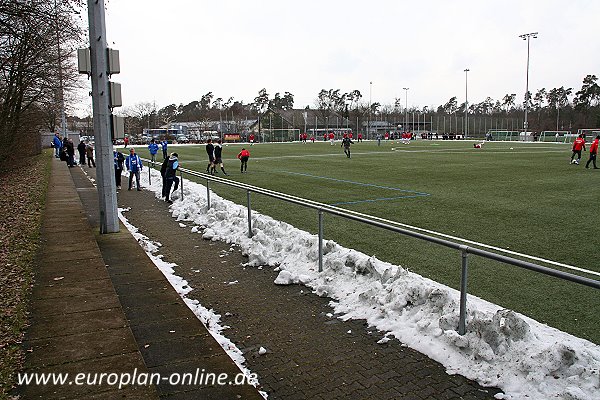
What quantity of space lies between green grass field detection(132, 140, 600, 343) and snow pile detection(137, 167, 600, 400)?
92 centimetres

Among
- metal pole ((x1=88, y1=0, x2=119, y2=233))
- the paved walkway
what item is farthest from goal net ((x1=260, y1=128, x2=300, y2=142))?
the paved walkway

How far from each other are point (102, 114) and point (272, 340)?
6805 millimetres

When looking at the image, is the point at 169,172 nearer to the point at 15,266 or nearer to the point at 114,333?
the point at 15,266

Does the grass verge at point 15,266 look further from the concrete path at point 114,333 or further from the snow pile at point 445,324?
the snow pile at point 445,324

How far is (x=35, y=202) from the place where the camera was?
14867mm

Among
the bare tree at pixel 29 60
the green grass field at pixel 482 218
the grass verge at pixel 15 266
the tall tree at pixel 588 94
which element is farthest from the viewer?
the tall tree at pixel 588 94

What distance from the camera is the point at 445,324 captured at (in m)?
4.96

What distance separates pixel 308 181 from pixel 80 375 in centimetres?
1690

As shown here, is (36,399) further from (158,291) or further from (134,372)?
(158,291)

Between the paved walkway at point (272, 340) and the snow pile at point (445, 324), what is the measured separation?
0.65 feet

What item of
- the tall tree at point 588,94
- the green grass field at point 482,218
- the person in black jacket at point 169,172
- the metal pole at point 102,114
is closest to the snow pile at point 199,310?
the metal pole at point 102,114

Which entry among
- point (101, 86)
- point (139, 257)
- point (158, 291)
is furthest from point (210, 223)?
point (158, 291)

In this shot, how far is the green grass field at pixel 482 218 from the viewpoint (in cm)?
630

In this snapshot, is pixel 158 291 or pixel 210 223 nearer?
pixel 158 291
